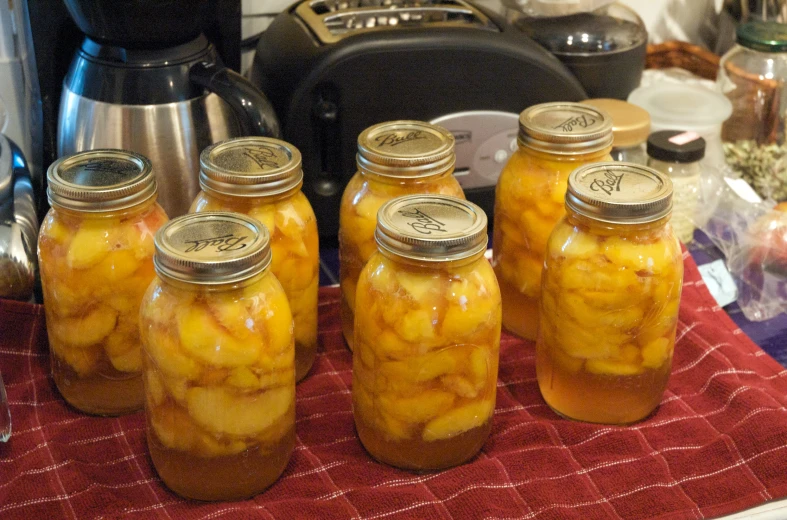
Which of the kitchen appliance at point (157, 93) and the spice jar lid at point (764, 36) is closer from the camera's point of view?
the kitchen appliance at point (157, 93)

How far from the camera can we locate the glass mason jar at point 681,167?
3.51 ft

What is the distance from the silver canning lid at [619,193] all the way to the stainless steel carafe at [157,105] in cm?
30

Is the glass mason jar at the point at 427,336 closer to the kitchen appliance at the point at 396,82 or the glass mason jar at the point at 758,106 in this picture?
the kitchen appliance at the point at 396,82

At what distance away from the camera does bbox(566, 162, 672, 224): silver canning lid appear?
2.28ft

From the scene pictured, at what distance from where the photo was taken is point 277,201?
763mm

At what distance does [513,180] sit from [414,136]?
0.11m

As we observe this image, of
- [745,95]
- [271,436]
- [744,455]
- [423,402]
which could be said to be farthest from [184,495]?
[745,95]

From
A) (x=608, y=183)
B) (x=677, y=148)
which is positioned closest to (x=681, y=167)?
(x=677, y=148)

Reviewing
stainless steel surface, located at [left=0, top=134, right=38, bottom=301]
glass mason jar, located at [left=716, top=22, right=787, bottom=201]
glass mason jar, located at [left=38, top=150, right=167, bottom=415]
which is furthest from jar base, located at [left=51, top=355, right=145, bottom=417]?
glass mason jar, located at [left=716, top=22, right=787, bottom=201]

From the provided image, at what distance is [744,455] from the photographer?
28.9 inches

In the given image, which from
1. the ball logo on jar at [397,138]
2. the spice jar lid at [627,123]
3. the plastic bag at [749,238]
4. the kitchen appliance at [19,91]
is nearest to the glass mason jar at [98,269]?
the ball logo on jar at [397,138]

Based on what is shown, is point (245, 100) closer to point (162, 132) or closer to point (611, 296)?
point (162, 132)

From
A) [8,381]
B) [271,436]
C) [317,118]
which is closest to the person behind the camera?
[271,436]

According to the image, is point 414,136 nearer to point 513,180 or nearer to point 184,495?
point 513,180
